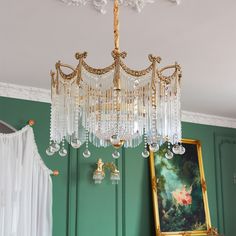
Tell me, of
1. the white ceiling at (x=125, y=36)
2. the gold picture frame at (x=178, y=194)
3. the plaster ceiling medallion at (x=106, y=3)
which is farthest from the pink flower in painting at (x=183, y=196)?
the plaster ceiling medallion at (x=106, y=3)

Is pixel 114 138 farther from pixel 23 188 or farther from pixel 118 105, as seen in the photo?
pixel 23 188

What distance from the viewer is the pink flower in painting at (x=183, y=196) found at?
16.2 feet

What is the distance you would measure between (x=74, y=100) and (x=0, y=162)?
1852 mm

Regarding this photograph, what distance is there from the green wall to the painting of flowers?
5.1 inches

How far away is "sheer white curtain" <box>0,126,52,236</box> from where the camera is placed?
376cm

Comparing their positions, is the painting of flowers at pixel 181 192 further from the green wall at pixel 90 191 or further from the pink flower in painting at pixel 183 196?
the green wall at pixel 90 191

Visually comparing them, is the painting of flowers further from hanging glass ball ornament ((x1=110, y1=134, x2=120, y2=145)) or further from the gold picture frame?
hanging glass ball ornament ((x1=110, y1=134, x2=120, y2=145))

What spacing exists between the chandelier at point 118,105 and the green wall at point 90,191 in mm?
1889

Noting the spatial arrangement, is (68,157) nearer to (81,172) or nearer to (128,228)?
(81,172)

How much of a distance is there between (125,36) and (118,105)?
91cm

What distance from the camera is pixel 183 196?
502cm

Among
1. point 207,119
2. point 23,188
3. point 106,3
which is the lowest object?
point 23,188

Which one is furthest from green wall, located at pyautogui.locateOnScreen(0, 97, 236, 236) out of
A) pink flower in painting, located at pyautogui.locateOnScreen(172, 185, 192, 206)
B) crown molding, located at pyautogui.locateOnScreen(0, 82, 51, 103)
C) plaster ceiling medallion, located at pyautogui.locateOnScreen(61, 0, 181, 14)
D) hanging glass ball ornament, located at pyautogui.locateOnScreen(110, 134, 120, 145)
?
hanging glass ball ornament, located at pyautogui.locateOnScreen(110, 134, 120, 145)

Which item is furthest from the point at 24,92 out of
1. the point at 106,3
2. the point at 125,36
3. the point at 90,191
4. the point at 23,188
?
the point at 106,3
